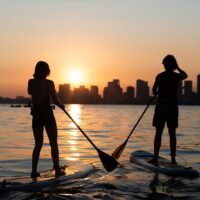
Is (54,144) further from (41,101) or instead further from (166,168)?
(166,168)

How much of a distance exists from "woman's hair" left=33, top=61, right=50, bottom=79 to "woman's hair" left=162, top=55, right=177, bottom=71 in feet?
9.60

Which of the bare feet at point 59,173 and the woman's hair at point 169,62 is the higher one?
the woman's hair at point 169,62

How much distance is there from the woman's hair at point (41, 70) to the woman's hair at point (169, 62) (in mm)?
2925

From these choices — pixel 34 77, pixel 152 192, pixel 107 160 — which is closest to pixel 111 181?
pixel 107 160

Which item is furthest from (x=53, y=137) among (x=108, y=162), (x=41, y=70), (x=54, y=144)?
(x=108, y=162)

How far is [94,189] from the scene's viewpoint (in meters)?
7.77

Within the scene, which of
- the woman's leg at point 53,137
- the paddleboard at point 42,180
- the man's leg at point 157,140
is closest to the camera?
the paddleboard at point 42,180

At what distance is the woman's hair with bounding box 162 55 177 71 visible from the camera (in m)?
9.62

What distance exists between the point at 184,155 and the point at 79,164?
505cm

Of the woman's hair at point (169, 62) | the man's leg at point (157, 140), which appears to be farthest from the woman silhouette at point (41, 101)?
the woman's hair at point (169, 62)

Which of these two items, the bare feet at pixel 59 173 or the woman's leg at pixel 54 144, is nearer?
the woman's leg at pixel 54 144

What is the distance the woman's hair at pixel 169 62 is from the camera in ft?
31.6

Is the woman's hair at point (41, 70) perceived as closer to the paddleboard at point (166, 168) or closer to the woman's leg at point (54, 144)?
the woman's leg at point (54, 144)

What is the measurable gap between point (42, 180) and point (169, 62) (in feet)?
13.0
